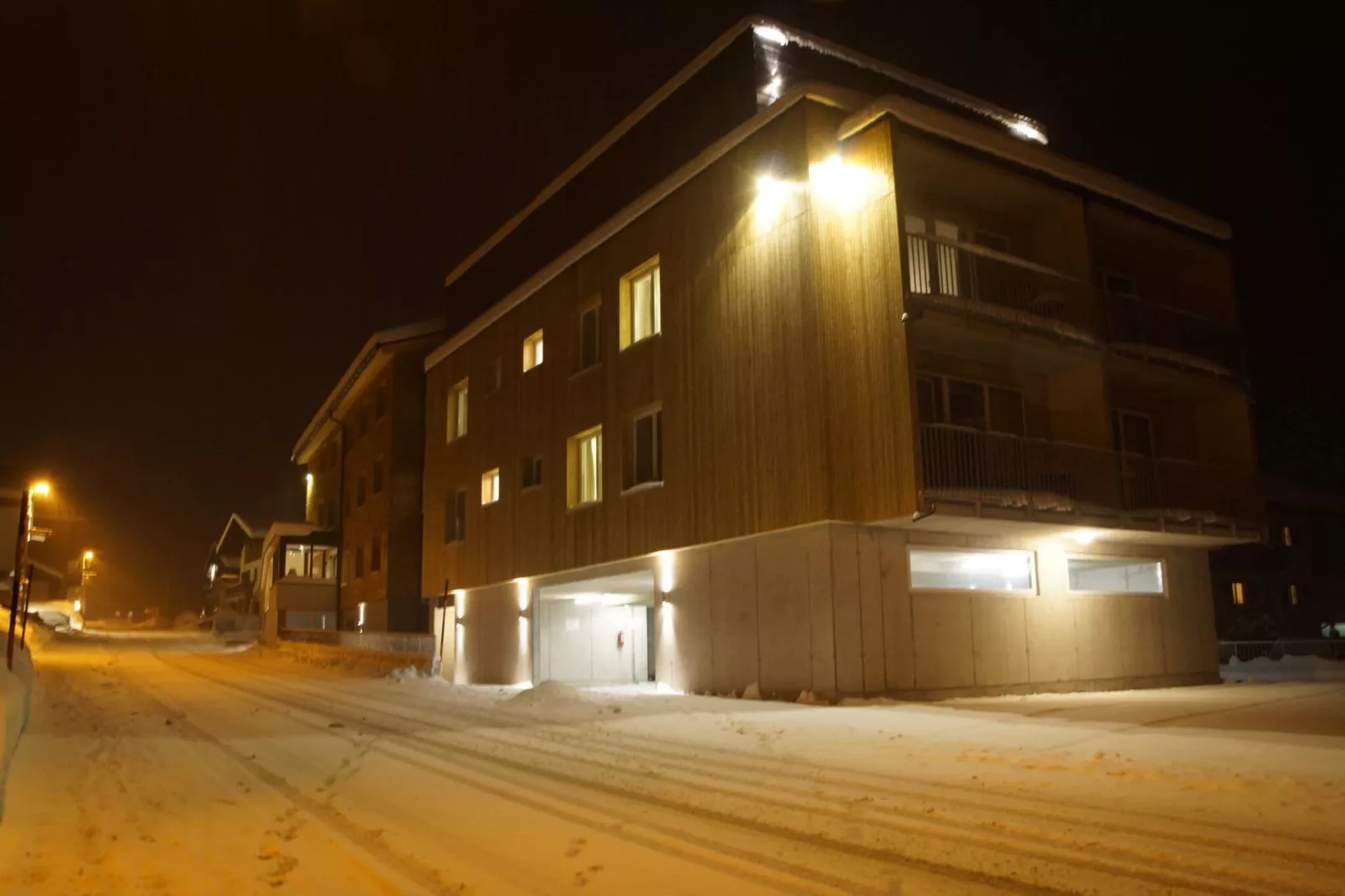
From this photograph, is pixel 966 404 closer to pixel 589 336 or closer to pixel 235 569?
pixel 589 336

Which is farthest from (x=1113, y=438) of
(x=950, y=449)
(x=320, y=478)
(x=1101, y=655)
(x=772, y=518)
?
(x=320, y=478)

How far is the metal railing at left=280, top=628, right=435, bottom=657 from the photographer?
2977cm

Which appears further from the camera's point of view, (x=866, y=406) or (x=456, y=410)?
(x=456, y=410)

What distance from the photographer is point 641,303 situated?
72.0 ft

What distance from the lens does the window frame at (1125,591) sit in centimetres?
1903

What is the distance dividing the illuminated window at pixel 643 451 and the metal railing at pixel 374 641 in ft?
36.1

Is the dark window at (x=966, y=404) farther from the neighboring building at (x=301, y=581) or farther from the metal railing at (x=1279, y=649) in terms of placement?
the neighboring building at (x=301, y=581)

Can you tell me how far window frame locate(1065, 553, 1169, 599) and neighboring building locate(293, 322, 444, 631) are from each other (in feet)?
88.2

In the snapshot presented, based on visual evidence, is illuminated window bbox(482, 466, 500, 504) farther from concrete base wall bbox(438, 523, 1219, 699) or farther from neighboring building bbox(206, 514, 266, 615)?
neighboring building bbox(206, 514, 266, 615)

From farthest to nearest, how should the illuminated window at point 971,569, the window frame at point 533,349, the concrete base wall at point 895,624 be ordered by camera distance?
the window frame at point 533,349
the illuminated window at point 971,569
the concrete base wall at point 895,624

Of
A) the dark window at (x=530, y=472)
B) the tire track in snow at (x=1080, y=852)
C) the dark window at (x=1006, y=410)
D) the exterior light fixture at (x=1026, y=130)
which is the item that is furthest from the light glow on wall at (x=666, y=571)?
the exterior light fixture at (x=1026, y=130)

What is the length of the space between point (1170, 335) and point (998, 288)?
16.1 ft

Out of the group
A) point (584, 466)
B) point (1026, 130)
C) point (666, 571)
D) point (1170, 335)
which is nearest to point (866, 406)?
point (666, 571)

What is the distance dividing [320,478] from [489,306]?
1144 inches
